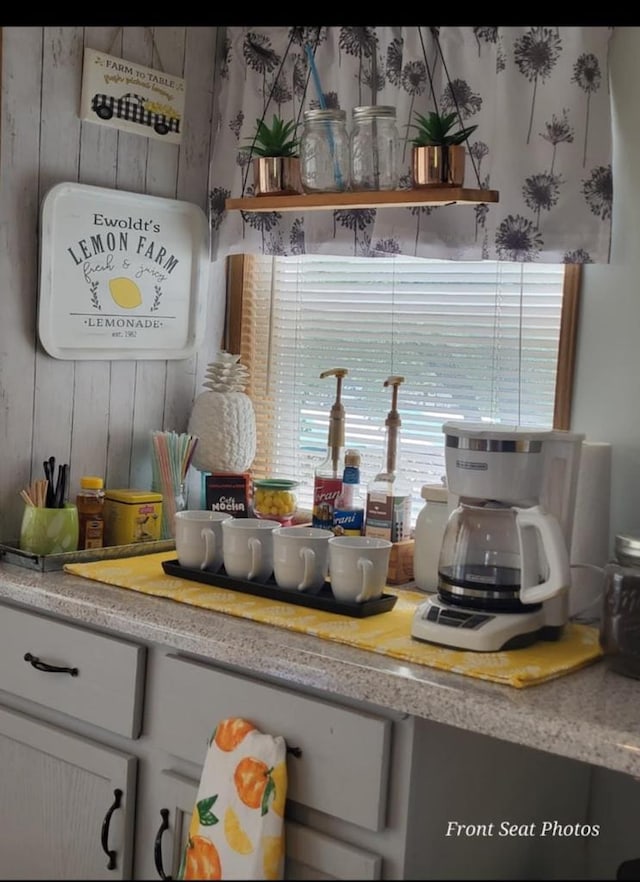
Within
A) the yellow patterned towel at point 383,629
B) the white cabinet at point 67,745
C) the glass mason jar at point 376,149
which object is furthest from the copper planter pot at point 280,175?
the white cabinet at point 67,745

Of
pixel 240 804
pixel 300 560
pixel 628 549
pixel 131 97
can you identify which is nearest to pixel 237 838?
pixel 240 804

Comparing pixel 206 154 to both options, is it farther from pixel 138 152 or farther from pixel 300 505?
pixel 300 505

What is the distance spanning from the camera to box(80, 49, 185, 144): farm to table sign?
2.16m

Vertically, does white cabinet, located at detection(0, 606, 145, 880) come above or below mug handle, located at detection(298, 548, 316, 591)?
below

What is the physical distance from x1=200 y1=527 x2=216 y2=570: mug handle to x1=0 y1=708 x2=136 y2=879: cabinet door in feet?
1.21

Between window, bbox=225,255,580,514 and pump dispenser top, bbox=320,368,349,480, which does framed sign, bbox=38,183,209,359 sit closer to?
window, bbox=225,255,580,514

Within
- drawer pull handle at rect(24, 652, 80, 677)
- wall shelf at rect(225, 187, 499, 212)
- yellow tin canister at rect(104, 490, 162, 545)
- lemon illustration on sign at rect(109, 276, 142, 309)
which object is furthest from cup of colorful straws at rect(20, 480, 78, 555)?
wall shelf at rect(225, 187, 499, 212)

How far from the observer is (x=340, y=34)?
7.34 feet

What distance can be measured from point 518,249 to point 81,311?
2.97ft

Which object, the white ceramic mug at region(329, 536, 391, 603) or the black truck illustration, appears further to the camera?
the black truck illustration

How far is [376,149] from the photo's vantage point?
2.02 metres

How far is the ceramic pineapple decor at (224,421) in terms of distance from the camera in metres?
2.35

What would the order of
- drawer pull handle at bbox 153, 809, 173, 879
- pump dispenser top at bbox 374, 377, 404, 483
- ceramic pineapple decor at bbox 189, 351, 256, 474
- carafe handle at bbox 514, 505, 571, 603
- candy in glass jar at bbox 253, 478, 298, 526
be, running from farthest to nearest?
ceramic pineapple decor at bbox 189, 351, 256, 474, candy in glass jar at bbox 253, 478, 298, 526, pump dispenser top at bbox 374, 377, 404, 483, drawer pull handle at bbox 153, 809, 173, 879, carafe handle at bbox 514, 505, 571, 603
